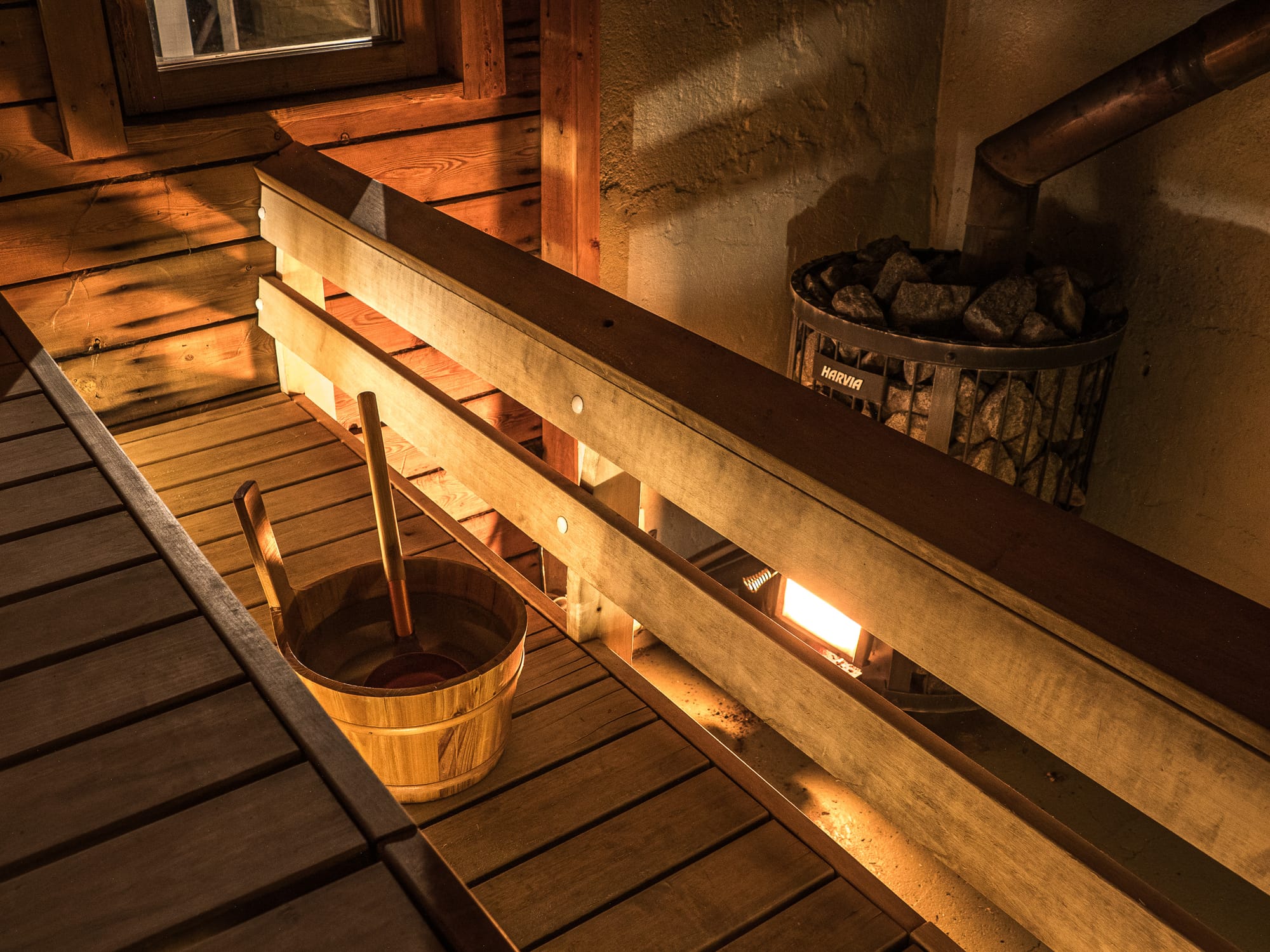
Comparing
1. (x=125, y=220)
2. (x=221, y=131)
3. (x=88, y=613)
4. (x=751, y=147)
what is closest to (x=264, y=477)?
(x=125, y=220)

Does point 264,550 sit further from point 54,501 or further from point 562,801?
point 562,801

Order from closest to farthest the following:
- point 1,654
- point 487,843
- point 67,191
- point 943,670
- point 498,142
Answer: point 1,654 → point 943,670 → point 487,843 → point 67,191 → point 498,142

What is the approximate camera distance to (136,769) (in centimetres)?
93

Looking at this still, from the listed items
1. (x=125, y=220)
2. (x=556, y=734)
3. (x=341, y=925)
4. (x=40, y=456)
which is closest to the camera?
(x=341, y=925)

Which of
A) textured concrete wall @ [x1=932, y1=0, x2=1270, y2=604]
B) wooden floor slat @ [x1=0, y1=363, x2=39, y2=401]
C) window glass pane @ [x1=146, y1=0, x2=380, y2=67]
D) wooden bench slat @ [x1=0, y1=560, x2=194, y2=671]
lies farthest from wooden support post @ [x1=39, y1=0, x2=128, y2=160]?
textured concrete wall @ [x1=932, y1=0, x2=1270, y2=604]

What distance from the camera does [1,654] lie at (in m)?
1.08

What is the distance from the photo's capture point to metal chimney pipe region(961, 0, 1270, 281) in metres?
2.45

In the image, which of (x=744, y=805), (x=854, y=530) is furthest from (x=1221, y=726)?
(x=744, y=805)

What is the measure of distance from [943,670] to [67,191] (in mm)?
2128

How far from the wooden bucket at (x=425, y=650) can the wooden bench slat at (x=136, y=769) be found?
1.52 feet

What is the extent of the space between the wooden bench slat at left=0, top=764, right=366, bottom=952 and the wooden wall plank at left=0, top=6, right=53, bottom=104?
1922 millimetres

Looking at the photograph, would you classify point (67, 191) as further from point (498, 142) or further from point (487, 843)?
point (487, 843)

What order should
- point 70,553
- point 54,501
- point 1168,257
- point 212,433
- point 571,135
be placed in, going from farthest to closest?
point 1168,257 < point 571,135 < point 212,433 < point 54,501 < point 70,553

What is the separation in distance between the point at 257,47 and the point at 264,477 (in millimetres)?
997
